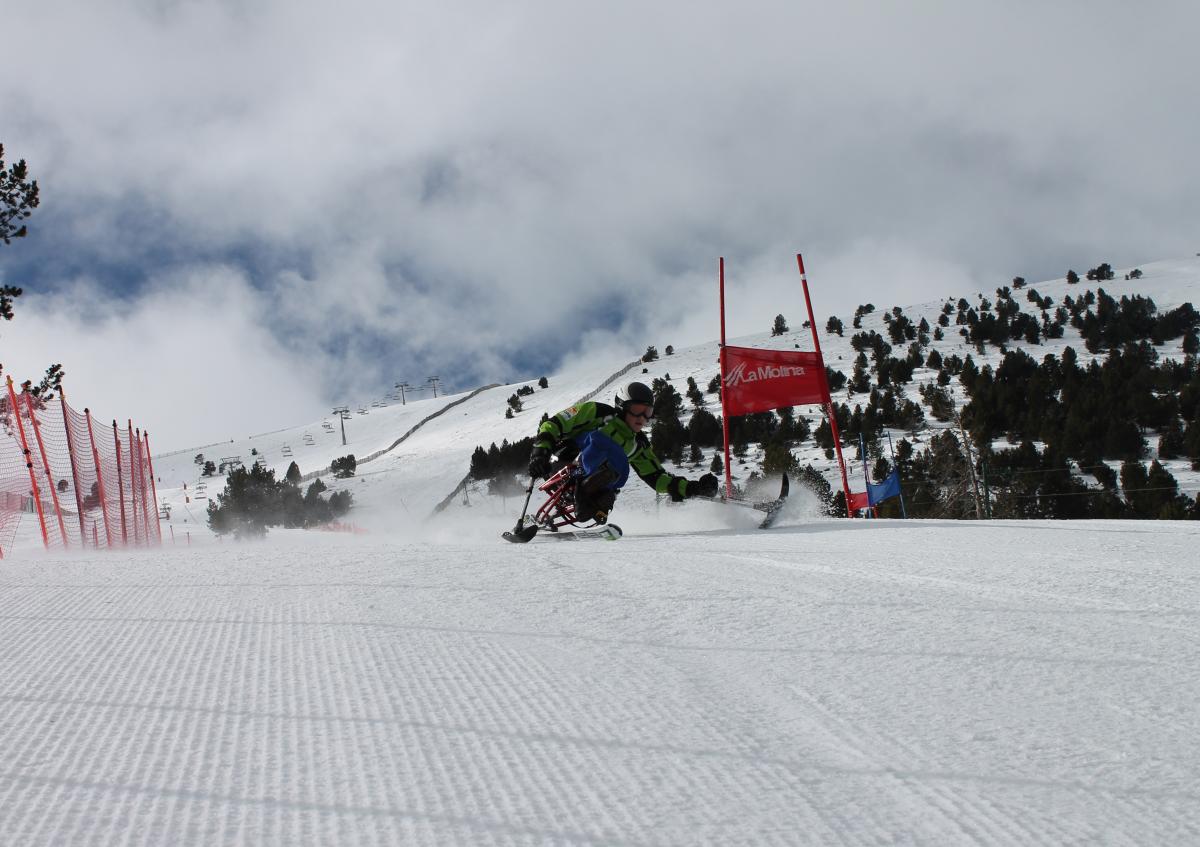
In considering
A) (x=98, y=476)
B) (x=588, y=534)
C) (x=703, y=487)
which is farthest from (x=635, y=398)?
(x=98, y=476)

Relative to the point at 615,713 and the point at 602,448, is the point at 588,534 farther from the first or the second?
the point at 615,713

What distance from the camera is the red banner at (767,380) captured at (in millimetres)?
12211

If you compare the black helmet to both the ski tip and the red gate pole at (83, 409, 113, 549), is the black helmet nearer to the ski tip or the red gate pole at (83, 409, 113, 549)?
the ski tip

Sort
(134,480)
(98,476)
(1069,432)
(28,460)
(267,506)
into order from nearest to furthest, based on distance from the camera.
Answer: (28,460)
(98,476)
(134,480)
(267,506)
(1069,432)

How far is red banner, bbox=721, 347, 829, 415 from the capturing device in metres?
12.2

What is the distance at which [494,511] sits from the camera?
12078 millimetres

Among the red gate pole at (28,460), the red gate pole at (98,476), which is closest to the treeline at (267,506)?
the red gate pole at (98,476)

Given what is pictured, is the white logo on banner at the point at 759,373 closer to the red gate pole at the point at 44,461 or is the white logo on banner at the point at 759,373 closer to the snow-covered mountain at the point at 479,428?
the red gate pole at the point at 44,461

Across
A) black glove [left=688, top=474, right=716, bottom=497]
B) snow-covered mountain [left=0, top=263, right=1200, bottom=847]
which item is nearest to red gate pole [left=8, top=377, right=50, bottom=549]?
snow-covered mountain [left=0, top=263, right=1200, bottom=847]

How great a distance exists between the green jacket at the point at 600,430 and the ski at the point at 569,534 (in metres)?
0.81

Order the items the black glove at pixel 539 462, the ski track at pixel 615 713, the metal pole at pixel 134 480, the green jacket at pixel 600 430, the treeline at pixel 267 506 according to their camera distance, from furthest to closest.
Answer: the treeline at pixel 267 506 → the metal pole at pixel 134 480 → the green jacket at pixel 600 430 → the black glove at pixel 539 462 → the ski track at pixel 615 713

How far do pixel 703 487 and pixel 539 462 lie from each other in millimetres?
1711

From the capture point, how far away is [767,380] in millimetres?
12383

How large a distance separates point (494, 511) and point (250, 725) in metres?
10.3
